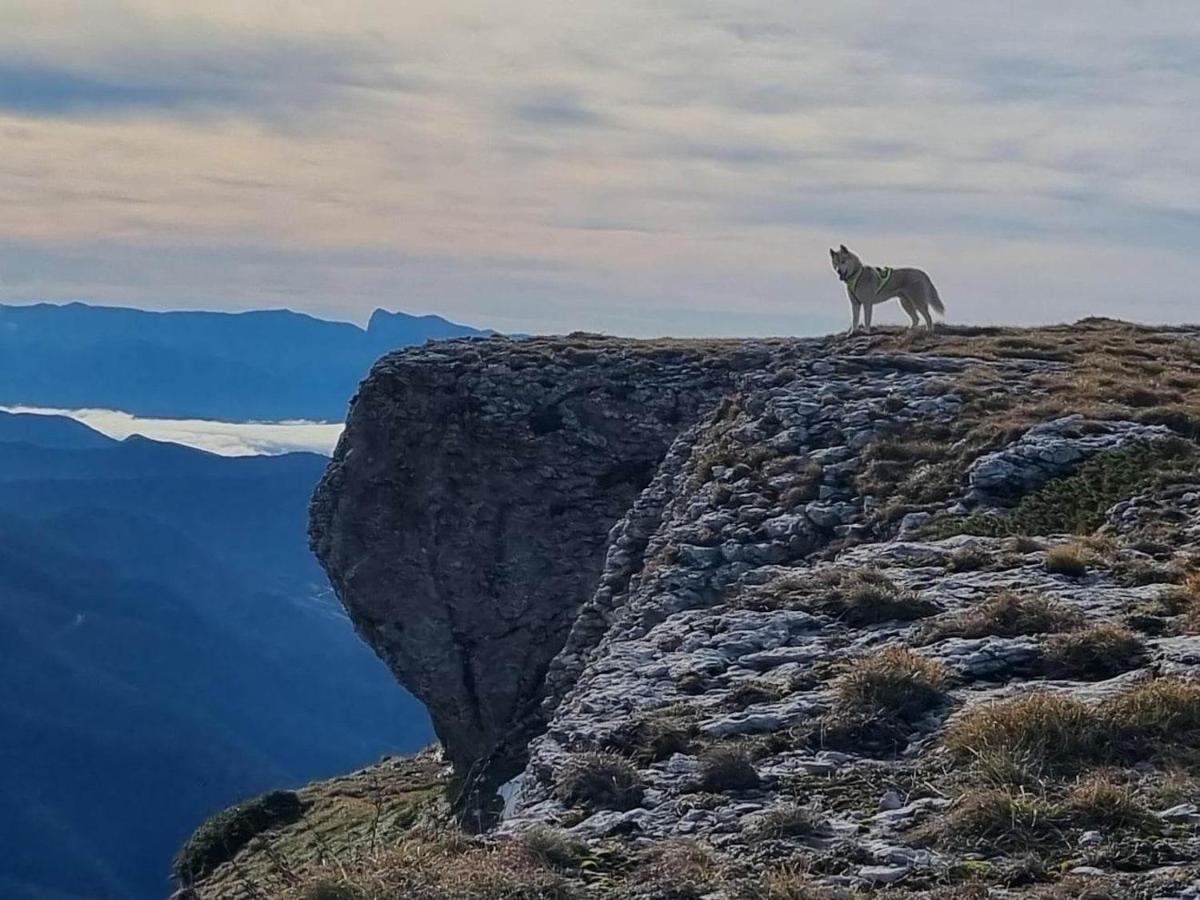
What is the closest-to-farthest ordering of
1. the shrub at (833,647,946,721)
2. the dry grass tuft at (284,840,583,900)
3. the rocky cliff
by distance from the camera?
the dry grass tuft at (284,840,583,900) → the rocky cliff → the shrub at (833,647,946,721)

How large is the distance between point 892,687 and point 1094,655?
1.82 m

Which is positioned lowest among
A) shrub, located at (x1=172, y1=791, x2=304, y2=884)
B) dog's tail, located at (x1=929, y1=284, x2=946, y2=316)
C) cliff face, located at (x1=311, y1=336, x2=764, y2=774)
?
shrub, located at (x1=172, y1=791, x2=304, y2=884)

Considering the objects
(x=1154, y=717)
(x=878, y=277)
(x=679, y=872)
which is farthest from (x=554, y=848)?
(x=878, y=277)

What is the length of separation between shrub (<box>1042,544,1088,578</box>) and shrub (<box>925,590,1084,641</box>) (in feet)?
5.27

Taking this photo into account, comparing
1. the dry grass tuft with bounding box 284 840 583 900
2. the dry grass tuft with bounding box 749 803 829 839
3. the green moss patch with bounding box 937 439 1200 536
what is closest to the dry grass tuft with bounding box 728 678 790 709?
the dry grass tuft with bounding box 749 803 829 839

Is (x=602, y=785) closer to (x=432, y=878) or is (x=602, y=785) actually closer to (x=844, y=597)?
(x=432, y=878)

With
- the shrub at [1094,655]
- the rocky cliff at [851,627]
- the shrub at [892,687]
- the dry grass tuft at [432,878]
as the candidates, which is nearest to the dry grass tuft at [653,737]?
the rocky cliff at [851,627]

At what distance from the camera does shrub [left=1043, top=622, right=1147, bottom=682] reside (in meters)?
10.7

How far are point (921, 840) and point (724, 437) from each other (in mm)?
17070

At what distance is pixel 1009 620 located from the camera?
38.8 ft

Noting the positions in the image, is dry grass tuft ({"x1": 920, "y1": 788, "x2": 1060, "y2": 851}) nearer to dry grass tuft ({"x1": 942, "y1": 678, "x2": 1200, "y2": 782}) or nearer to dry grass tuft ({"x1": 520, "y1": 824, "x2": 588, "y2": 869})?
dry grass tuft ({"x1": 942, "y1": 678, "x2": 1200, "y2": 782})

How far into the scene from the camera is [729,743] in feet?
32.9

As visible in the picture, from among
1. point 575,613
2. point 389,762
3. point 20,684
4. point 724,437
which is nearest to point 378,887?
point 724,437

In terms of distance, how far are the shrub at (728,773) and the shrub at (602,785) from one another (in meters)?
0.46
